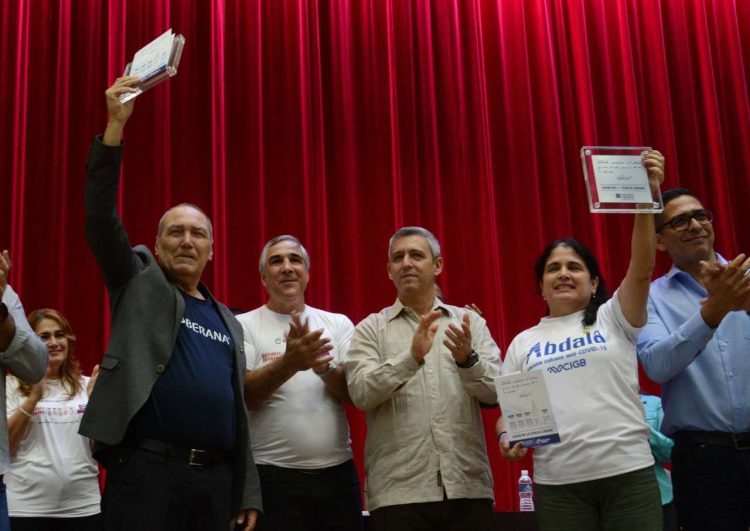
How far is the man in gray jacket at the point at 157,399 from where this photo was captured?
2072mm

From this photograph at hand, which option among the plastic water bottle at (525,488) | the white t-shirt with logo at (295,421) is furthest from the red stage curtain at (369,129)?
the white t-shirt with logo at (295,421)

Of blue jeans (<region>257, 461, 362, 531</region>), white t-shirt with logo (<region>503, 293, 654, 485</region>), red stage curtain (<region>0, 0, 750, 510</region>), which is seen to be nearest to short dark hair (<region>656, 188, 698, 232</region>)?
white t-shirt with logo (<region>503, 293, 654, 485</region>)

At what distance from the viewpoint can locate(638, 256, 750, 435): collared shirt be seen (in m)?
2.32

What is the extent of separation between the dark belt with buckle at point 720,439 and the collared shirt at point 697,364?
0.6 inches

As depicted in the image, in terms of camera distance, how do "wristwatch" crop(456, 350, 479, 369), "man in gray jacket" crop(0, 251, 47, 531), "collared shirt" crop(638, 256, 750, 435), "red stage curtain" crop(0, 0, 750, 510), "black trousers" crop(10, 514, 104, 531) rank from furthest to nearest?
"red stage curtain" crop(0, 0, 750, 510) < "black trousers" crop(10, 514, 104, 531) < "wristwatch" crop(456, 350, 479, 369) < "collared shirt" crop(638, 256, 750, 435) < "man in gray jacket" crop(0, 251, 47, 531)

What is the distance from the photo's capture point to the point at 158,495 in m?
2.05

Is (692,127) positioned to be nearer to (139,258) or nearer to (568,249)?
(568,249)

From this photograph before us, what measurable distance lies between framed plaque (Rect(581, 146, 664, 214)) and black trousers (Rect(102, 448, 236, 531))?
52.1 inches

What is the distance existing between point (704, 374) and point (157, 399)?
1594mm

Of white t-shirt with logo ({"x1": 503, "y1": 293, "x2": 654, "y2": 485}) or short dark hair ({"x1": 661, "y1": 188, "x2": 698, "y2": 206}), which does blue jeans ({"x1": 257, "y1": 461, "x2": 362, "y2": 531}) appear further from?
short dark hair ({"x1": 661, "y1": 188, "x2": 698, "y2": 206})

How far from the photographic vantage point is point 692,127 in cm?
552

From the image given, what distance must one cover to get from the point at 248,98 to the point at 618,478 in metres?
3.72

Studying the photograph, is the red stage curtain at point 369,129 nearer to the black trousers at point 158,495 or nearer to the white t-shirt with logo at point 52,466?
the white t-shirt with logo at point 52,466

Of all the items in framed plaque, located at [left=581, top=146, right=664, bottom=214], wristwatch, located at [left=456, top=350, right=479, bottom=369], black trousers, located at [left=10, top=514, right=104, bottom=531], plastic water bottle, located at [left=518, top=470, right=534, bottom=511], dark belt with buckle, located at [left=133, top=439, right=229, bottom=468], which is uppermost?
framed plaque, located at [left=581, top=146, right=664, bottom=214]
